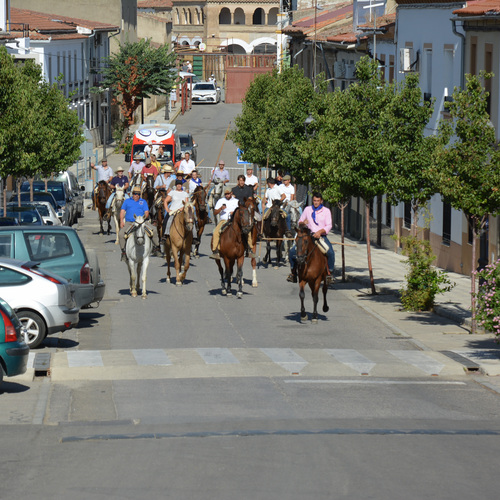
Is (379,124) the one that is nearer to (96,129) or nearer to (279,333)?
(279,333)

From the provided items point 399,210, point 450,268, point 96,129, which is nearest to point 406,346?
point 450,268

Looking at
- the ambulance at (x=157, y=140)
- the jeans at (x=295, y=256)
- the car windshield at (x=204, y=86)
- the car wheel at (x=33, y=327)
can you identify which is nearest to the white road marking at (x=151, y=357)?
the car wheel at (x=33, y=327)

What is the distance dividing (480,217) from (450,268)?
12431 mm

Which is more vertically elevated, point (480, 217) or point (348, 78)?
point (348, 78)

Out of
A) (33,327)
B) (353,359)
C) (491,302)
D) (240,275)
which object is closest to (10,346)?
(33,327)

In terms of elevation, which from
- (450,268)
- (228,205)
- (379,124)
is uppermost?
(379,124)

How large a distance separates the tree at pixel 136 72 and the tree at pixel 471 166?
5619 cm

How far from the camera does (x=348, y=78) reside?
165ft

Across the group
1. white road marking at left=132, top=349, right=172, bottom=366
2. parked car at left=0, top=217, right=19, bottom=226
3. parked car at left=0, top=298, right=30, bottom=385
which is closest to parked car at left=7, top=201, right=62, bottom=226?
parked car at left=0, top=217, right=19, bottom=226

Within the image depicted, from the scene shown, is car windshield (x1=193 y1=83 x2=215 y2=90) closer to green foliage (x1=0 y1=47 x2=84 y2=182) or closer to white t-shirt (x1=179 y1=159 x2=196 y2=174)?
green foliage (x1=0 y1=47 x2=84 y2=182)

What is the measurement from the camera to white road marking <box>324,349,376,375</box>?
17.9 m

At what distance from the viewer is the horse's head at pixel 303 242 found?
21.7 meters

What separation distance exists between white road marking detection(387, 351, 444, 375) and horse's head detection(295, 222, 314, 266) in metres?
2.96

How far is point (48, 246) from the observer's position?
21.5 m
